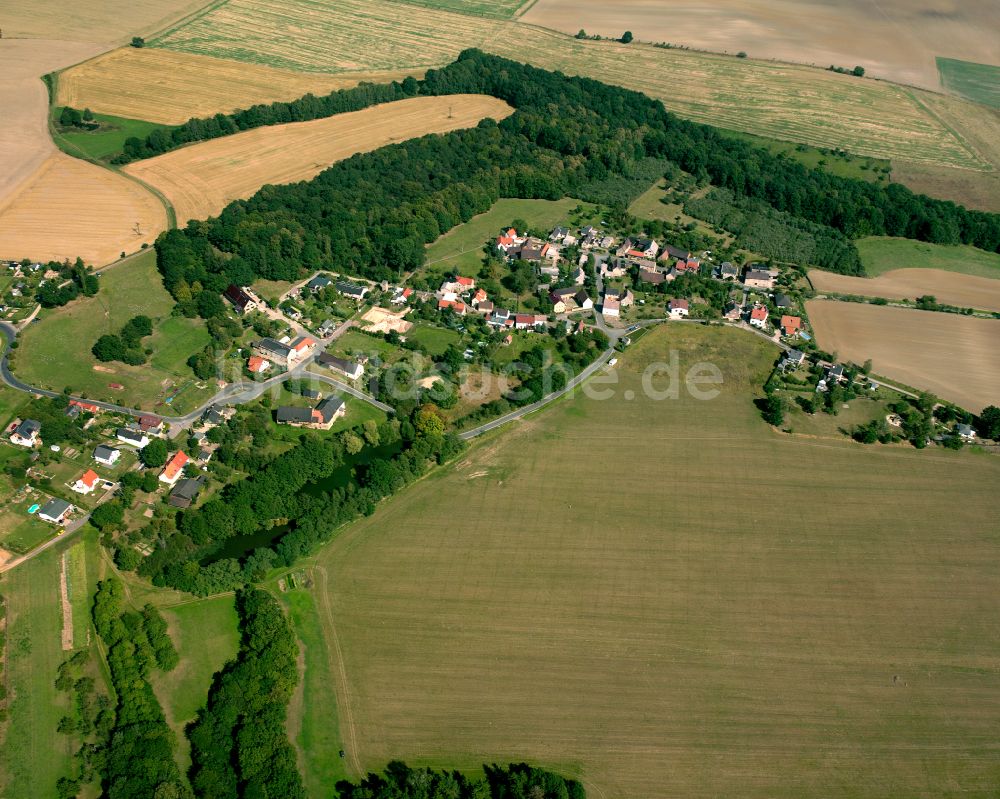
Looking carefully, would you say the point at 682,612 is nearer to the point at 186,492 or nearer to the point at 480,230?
the point at 186,492

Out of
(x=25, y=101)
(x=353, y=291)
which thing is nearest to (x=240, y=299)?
(x=353, y=291)

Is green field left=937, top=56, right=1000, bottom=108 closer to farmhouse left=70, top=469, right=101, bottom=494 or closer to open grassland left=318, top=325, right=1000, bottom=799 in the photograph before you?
open grassland left=318, top=325, right=1000, bottom=799

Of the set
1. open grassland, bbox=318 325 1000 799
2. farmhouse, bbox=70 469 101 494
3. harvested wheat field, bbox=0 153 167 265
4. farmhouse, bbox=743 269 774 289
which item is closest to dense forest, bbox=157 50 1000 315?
harvested wheat field, bbox=0 153 167 265

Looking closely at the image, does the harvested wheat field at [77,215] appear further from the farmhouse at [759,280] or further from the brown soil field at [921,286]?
the brown soil field at [921,286]

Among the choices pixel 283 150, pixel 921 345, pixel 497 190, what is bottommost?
pixel 921 345

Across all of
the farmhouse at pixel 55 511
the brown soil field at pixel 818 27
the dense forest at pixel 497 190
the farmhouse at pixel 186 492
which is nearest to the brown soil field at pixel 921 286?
the dense forest at pixel 497 190

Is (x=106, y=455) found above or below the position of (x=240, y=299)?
below

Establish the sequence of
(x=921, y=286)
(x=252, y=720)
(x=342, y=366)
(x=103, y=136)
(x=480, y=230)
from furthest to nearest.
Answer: (x=103, y=136) → (x=480, y=230) → (x=921, y=286) → (x=342, y=366) → (x=252, y=720)
